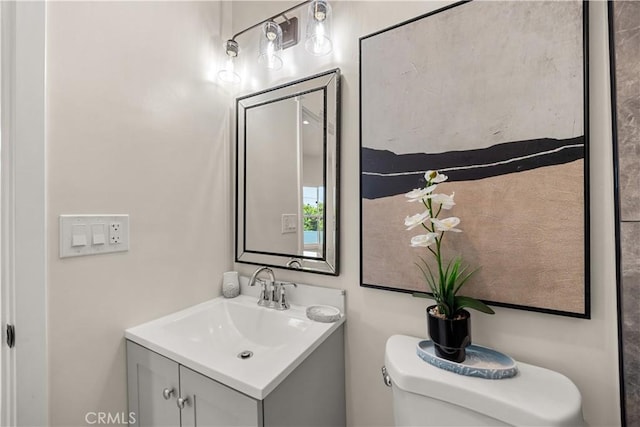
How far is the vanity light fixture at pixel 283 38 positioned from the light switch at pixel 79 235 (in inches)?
33.8

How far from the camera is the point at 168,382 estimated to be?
864 mm

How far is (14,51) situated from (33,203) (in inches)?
16.7

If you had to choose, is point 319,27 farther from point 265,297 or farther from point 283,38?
point 265,297

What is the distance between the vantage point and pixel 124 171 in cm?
99

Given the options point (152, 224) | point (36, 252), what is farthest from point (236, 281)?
point (36, 252)

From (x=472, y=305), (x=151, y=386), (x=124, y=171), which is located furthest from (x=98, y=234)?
(x=472, y=305)

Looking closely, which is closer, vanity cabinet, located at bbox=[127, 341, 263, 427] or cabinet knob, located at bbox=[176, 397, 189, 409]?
vanity cabinet, located at bbox=[127, 341, 263, 427]

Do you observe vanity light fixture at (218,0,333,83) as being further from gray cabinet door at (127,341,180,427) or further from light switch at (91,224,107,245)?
gray cabinet door at (127,341,180,427)

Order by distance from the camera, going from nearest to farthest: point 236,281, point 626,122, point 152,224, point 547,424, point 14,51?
point 547,424 < point 626,122 < point 14,51 < point 152,224 < point 236,281

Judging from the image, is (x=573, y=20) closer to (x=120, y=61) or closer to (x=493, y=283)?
(x=493, y=283)

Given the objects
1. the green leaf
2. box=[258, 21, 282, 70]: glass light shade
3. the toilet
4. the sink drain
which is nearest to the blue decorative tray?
the toilet

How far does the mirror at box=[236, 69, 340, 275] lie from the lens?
1109mm

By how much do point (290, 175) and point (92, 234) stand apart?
720 millimetres

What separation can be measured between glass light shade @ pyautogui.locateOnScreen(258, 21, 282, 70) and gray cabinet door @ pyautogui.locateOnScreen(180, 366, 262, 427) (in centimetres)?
121
